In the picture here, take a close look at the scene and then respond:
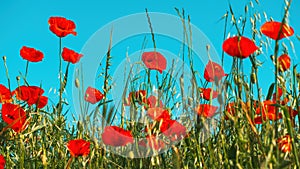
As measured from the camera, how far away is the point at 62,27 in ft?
5.82

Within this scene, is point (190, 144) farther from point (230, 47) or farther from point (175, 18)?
point (175, 18)

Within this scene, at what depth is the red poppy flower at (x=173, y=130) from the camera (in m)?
1.22

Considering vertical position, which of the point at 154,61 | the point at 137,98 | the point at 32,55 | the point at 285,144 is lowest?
the point at 285,144

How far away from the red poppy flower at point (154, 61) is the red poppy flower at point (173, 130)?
0.26 meters

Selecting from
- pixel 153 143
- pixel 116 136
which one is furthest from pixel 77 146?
pixel 153 143

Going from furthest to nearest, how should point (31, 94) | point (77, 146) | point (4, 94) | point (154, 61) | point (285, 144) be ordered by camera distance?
point (4, 94), point (31, 94), point (154, 61), point (77, 146), point (285, 144)

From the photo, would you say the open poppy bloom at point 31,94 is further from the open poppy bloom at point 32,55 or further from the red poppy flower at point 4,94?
the open poppy bloom at point 32,55

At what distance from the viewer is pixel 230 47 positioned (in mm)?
1174

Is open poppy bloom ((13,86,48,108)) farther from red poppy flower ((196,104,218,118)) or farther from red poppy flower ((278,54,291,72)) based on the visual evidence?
red poppy flower ((278,54,291,72))

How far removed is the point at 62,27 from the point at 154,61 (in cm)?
46

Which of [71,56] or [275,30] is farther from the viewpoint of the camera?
[71,56]

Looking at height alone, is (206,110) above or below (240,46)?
below

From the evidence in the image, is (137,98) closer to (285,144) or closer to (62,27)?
(62,27)

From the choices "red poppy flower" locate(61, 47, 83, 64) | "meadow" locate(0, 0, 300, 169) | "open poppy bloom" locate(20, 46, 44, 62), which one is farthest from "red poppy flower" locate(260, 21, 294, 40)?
"open poppy bloom" locate(20, 46, 44, 62)
